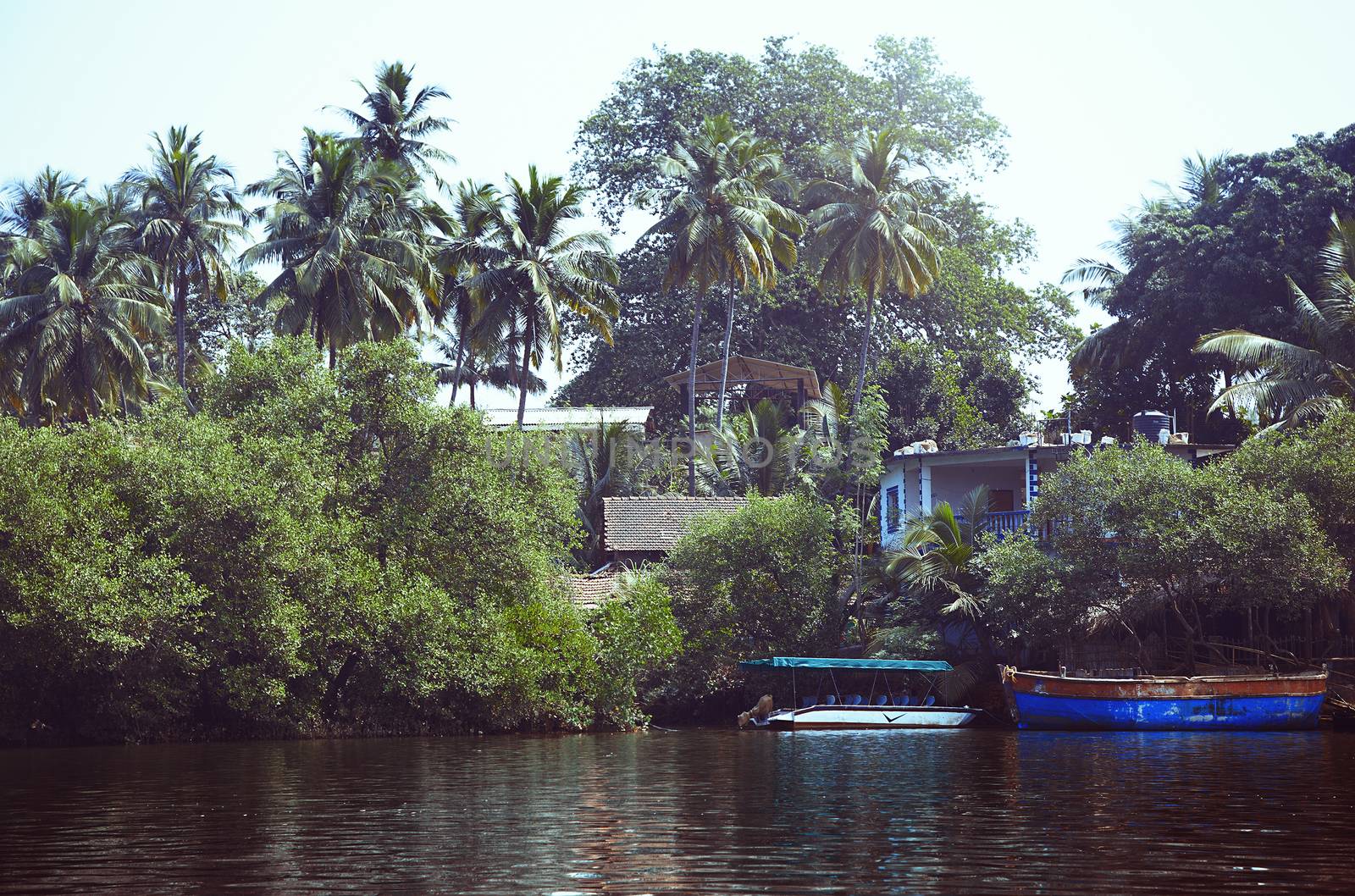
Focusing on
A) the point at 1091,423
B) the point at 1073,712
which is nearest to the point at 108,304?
the point at 1073,712

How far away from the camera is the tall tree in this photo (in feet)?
148

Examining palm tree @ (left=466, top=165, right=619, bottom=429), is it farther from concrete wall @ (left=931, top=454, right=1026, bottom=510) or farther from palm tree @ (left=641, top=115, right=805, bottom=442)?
concrete wall @ (left=931, top=454, right=1026, bottom=510)

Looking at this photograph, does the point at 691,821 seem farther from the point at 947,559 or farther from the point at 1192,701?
the point at 947,559

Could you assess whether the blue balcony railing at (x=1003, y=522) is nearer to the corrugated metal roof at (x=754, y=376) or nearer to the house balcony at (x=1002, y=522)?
the house balcony at (x=1002, y=522)

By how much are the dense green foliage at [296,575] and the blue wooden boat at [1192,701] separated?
1012 cm

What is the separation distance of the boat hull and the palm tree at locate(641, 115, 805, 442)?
1490 centimetres

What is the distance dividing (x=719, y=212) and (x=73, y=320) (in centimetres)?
2037

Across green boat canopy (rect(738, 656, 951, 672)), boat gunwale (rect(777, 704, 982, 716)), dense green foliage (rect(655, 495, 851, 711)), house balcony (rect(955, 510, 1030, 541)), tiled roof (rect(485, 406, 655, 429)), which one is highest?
tiled roof (rect(485, 406, 655, 429))

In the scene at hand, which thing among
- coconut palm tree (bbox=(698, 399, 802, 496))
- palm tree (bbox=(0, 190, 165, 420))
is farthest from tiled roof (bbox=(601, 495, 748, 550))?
palm tree (bbox=(0, 190, 165, 420))

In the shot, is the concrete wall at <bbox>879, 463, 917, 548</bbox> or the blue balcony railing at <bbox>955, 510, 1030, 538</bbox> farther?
the concrete wall at <bbox>879, 463, 917, 548</bbox>

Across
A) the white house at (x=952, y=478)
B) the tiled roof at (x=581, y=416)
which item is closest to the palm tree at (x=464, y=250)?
the tiled roof at (x=581, y=416)

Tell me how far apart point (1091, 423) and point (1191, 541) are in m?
20.6

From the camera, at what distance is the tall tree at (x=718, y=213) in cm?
→ 4525

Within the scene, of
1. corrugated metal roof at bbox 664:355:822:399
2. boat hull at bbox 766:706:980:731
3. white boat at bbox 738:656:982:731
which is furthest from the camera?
corrugated metal roof at bbox 664:355:822:399
